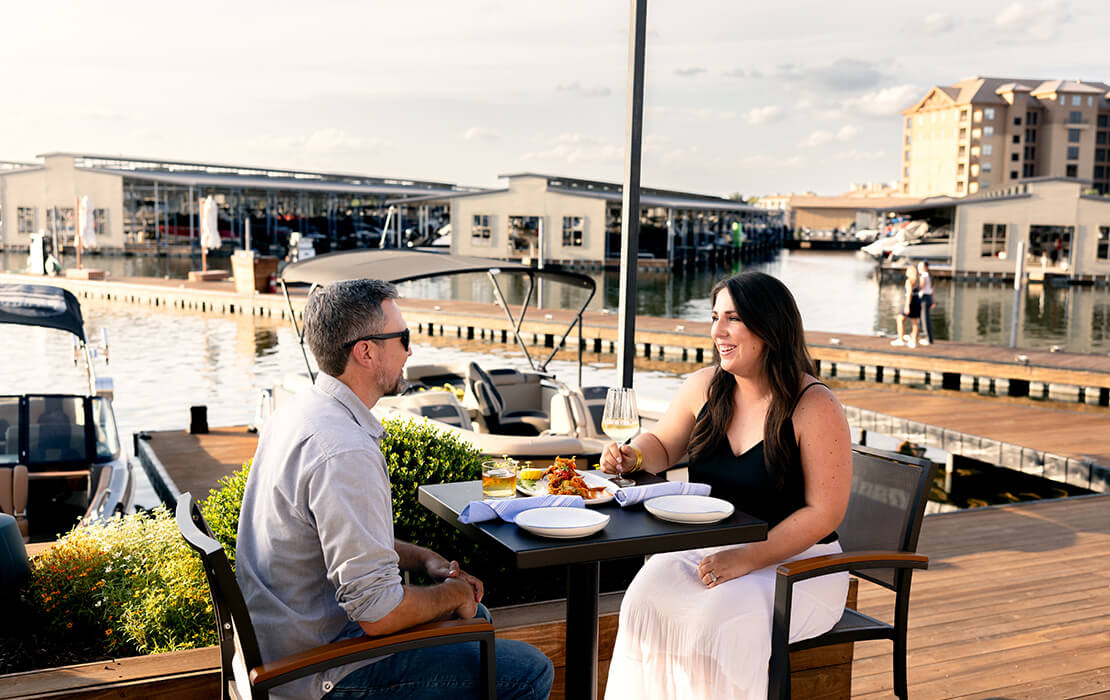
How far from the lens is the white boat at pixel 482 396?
21.0 ft

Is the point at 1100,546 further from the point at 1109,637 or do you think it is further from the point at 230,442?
the point at 230,442

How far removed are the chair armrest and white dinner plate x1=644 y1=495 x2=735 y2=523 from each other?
560 millimetres

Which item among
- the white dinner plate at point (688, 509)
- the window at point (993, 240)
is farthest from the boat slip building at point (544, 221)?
the white dinner plate at point (688, 509)

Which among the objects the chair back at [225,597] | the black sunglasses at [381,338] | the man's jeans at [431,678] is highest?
the black sunglasses at [381,338]

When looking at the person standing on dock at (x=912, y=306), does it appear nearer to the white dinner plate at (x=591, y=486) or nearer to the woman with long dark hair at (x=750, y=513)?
the woman with long dark hair at (x=750, y=513)

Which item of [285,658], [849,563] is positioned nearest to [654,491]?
[849,563]

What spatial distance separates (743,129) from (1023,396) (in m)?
61.9

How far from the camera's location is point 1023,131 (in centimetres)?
9125

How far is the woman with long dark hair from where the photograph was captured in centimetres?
256

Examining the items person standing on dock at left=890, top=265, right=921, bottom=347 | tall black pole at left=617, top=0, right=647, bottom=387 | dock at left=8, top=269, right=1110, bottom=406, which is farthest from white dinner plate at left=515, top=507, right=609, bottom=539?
person standing on dock at left=890, top=265, right=921, bottom=347

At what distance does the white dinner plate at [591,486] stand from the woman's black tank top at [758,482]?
35 centimetres

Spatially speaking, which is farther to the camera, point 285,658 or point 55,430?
point 55,430

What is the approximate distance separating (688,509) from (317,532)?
0.93 m

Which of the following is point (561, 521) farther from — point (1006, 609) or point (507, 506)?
point (1006, 609)
